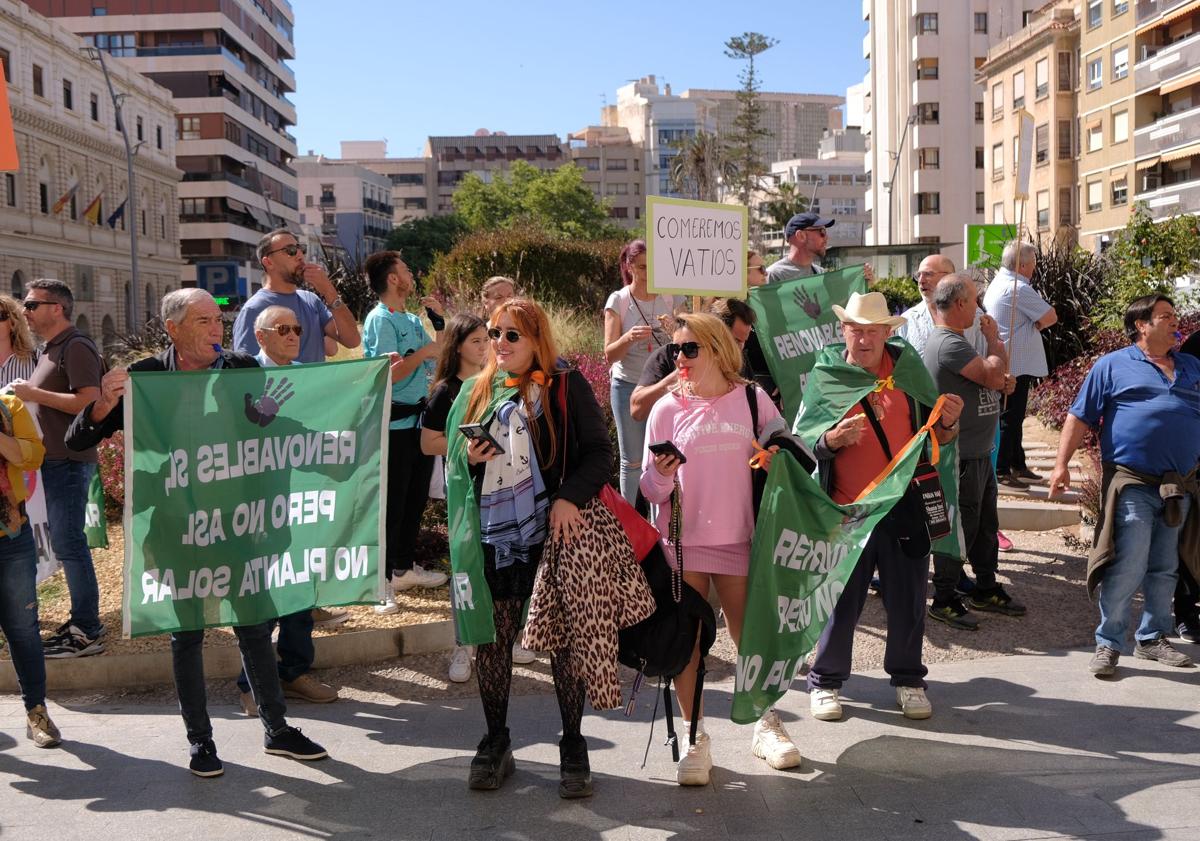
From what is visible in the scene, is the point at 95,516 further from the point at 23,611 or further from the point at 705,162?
the point at 705,162

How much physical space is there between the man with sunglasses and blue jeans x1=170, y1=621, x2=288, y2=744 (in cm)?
149

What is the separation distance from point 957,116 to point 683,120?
308 ft

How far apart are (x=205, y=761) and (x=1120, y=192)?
62680 millimetres

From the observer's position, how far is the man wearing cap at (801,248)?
8289 millimetres

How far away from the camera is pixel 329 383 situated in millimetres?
5594

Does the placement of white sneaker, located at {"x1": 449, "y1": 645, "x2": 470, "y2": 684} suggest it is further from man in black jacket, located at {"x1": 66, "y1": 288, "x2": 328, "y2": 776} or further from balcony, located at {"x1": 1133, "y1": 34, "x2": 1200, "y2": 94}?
balcony, located at {"x1": 1133, "y1": 34, "x2": 1200, "y2": 94}

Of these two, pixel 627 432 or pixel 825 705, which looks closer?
pixel 825 705

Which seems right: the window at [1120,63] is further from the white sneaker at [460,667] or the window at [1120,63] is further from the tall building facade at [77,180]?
the white sneaker at [460,667]

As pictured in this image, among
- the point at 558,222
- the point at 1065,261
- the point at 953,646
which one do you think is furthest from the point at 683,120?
the point at 953,646

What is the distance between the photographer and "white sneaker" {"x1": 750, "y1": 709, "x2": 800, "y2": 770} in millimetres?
5184

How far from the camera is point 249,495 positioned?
541 cm

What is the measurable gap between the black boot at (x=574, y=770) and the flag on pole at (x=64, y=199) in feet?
210

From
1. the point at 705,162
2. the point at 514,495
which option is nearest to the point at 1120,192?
the point at 705,162

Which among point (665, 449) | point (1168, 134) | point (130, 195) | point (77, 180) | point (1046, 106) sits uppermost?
point (1046, 106)
